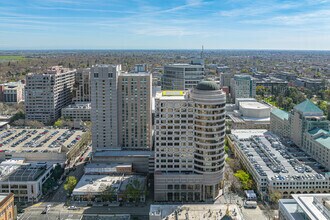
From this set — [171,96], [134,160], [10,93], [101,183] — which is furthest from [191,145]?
[10,93]

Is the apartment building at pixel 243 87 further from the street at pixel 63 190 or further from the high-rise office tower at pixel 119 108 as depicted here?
the street at pixel 63 190

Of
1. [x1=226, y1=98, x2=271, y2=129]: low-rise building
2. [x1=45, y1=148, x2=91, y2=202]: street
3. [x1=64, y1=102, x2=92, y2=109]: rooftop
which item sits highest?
[x1=64, y1=102, x2=92, y2=109]: rooftop

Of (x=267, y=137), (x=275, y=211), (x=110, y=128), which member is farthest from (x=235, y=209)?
(x=267, y=137)

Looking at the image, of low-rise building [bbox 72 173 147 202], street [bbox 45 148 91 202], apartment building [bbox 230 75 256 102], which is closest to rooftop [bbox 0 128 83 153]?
street [bbox 45 148 91 202]

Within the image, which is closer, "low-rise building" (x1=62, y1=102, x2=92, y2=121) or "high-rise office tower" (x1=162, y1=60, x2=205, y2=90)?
"high-rise office tower" (x1=162, y1=60, x2=205, y2=90)

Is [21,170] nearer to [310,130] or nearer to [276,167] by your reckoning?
[276,167]

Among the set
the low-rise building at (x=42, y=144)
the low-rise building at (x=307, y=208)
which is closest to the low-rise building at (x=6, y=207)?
the low-rise building at (x=42, y=144)

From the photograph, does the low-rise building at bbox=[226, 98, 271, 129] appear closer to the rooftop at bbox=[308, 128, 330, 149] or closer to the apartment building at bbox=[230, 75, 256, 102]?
the apartment building at bbox=[230, 75, 256, 102]

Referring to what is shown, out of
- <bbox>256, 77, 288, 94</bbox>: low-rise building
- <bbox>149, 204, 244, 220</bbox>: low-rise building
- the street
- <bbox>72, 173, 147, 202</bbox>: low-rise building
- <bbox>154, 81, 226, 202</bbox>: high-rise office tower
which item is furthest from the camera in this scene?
<bbox>256, 77, 288, 94</bbox>: low-rise building
